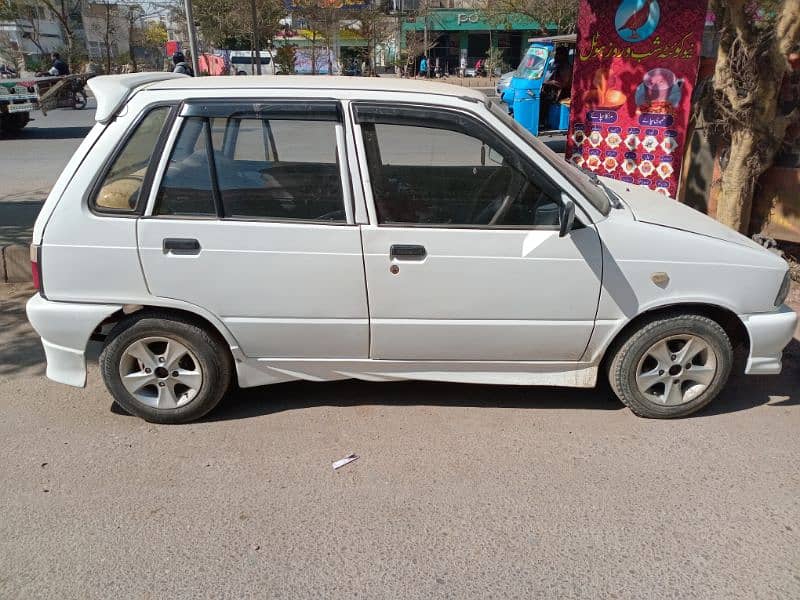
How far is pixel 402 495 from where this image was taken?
3.10 m

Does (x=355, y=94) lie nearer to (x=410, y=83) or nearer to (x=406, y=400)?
(x=410, y=83)

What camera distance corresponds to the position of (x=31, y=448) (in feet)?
11.5

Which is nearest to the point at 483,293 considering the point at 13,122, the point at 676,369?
the point at 676,369

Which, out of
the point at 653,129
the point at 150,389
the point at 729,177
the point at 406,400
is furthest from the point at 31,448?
the point at 653,129

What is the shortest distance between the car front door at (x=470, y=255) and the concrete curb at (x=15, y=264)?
13.3ft

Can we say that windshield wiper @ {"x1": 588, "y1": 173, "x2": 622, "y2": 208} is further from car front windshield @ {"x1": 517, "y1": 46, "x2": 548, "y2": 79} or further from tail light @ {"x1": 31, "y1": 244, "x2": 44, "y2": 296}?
car front windshield @ {"x1": 517, "y1": 46, "x2": 548, "y2": 79}

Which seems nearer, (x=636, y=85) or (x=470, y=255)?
(x=470, y=255)

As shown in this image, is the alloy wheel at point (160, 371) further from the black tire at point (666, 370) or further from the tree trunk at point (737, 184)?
the tree trunk at point (737, 184)

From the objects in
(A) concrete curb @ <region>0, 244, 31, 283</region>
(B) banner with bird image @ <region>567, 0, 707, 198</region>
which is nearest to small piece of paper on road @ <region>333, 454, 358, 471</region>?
(A) concrete curb @ <region>0, 244, 31, 283</region>

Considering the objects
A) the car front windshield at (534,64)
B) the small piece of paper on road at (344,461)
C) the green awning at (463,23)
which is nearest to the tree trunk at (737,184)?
the small piece of paper on road at (344,461)

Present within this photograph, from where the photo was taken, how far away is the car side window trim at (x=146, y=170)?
11.0 feet

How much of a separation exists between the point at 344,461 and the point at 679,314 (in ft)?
6.58

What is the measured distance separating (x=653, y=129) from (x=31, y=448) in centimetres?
655

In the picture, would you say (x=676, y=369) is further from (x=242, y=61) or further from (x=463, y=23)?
(x=463, y=23)
